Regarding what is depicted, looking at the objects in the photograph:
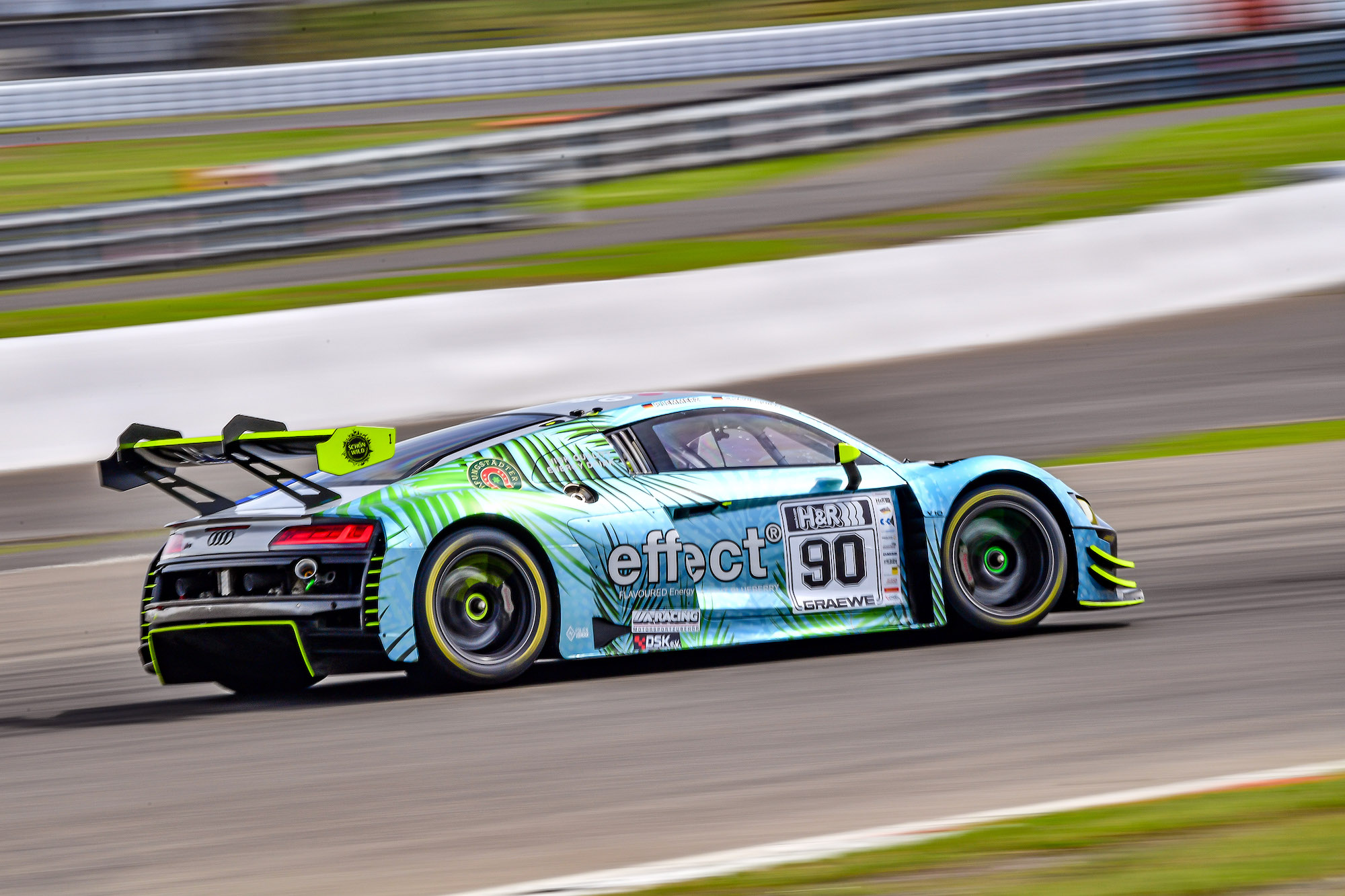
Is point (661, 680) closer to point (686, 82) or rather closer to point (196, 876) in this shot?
point (196, 876)

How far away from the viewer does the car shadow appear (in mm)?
6824

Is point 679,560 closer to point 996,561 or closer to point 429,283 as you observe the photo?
point 996,561

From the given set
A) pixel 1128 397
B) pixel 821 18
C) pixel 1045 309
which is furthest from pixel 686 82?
pixel 1128 397

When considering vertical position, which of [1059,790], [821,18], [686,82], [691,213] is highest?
[821,18]

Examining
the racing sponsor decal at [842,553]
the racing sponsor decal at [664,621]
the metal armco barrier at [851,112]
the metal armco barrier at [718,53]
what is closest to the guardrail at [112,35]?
the metal armco barrier at [718,53]

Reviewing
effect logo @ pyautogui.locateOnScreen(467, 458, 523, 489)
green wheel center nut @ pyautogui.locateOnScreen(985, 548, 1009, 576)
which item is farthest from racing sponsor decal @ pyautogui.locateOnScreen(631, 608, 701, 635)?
green wheel center nut @ pyautogui.locateOnScreen(985, 548, 1009, 576)

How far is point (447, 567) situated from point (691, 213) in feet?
45.5

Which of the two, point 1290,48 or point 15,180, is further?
point 1290,48

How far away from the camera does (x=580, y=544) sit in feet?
22.5

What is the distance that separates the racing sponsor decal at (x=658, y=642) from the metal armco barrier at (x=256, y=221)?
1251 cm

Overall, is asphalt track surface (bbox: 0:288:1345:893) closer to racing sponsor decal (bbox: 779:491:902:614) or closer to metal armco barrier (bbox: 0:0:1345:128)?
racing sponsor decal (bbox: 779:491:902:614)

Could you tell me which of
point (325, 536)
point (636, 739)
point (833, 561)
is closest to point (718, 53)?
point (833, 561)

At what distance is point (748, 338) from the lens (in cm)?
1486

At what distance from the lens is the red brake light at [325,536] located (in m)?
6.51
